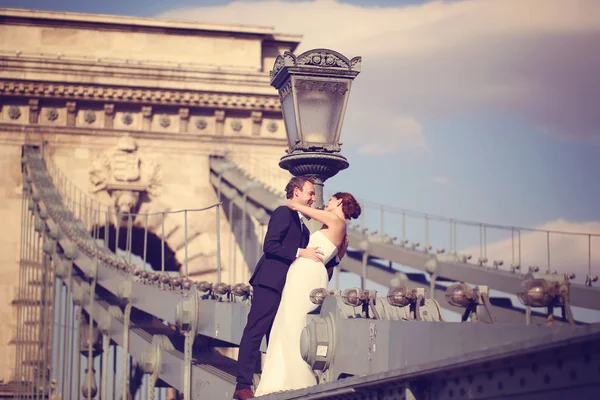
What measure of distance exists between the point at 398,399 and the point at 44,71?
24026 millimetres

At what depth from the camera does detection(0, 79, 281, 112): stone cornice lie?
1208 inches

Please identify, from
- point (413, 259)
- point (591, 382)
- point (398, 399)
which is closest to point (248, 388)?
point (398, 399)

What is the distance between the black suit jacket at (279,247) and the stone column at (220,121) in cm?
2093

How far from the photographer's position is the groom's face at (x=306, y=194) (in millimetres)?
10773

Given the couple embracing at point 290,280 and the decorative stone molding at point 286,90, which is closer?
the couple embracing at point 290,280

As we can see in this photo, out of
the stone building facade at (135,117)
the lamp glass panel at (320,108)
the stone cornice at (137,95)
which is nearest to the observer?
the lamp glass panel at (320,108)

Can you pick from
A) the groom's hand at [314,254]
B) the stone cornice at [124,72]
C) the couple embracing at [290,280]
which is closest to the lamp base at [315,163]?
the couple embracing at [290,280]

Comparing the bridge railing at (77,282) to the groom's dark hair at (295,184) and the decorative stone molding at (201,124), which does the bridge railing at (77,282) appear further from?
the groom's dark hair at (295,184)

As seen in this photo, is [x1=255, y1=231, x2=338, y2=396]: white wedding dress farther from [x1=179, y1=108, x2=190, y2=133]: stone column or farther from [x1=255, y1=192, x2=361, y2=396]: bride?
[x1=179, y1=108, x2=190, y2=133]: stone column

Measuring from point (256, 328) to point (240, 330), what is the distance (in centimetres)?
189

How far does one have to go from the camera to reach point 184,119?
3161cm

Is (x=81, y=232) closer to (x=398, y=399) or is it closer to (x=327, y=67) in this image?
(x=327, y=67)

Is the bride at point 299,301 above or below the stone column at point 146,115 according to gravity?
below

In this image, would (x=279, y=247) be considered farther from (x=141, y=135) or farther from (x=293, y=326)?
(x=141, y=135)
